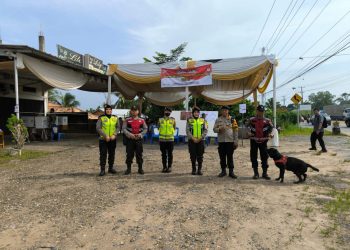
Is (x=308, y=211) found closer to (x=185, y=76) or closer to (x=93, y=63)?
(x=185, y=76)

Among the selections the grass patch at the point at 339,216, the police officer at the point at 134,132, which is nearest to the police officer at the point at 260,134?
the grass patch at the point at 339,216

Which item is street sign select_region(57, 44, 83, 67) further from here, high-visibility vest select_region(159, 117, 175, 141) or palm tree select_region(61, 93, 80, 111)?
palm tree select_region(61, 93, 80, 111)

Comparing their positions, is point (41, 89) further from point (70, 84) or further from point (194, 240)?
point (194, 240)

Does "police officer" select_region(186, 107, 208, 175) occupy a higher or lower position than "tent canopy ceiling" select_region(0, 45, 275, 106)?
lower

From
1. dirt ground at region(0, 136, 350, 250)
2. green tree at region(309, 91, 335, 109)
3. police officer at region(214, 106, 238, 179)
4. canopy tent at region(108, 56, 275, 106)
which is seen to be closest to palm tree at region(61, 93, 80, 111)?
canopy tent at region(108, 56, 275, 106)

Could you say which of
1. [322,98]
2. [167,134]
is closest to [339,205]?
[167,134]

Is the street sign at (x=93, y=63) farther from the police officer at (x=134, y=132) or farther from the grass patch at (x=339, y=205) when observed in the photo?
the grass patch at (x=339, y=205)

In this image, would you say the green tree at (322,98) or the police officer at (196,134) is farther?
the green tree at (322,98)

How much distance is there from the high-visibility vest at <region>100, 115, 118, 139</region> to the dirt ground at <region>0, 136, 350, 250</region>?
100 cm

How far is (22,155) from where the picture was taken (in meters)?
10.9

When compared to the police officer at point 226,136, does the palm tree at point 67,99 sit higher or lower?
higher

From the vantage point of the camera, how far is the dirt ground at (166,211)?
150 inches

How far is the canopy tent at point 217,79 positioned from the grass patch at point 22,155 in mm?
4806

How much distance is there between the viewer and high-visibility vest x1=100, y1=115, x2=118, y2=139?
24.1ft
